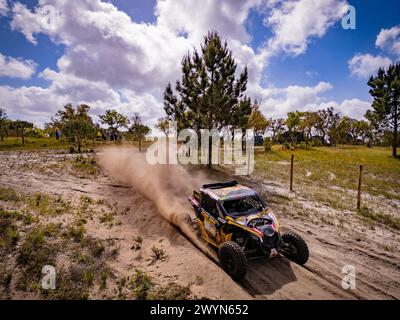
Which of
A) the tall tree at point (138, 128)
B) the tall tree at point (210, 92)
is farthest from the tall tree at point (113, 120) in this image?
the tall tree at point (210, 92)

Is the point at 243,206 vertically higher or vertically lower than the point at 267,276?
higher

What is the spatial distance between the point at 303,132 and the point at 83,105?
63.4 m

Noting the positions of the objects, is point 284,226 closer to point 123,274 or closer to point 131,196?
point 123,274

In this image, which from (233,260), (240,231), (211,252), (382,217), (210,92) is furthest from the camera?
(210,92)

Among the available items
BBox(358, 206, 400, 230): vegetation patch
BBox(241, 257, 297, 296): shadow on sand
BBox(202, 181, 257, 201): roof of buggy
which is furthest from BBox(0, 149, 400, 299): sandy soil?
BBox(202, 181, 257, 201): roof of buggy

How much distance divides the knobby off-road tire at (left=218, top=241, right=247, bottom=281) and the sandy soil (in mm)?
236

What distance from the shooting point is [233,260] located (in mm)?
5922

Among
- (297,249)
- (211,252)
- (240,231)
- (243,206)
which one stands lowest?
(211,252)

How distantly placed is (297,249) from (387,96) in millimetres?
44272

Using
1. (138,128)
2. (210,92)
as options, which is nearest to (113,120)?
(138,128)

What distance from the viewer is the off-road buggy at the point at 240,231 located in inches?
239

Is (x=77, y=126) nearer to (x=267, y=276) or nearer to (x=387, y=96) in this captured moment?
(x=267, y=276)

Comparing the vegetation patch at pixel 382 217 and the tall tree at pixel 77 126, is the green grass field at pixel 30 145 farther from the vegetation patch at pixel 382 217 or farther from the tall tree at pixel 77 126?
the vegetation patch at pixel 382 217
